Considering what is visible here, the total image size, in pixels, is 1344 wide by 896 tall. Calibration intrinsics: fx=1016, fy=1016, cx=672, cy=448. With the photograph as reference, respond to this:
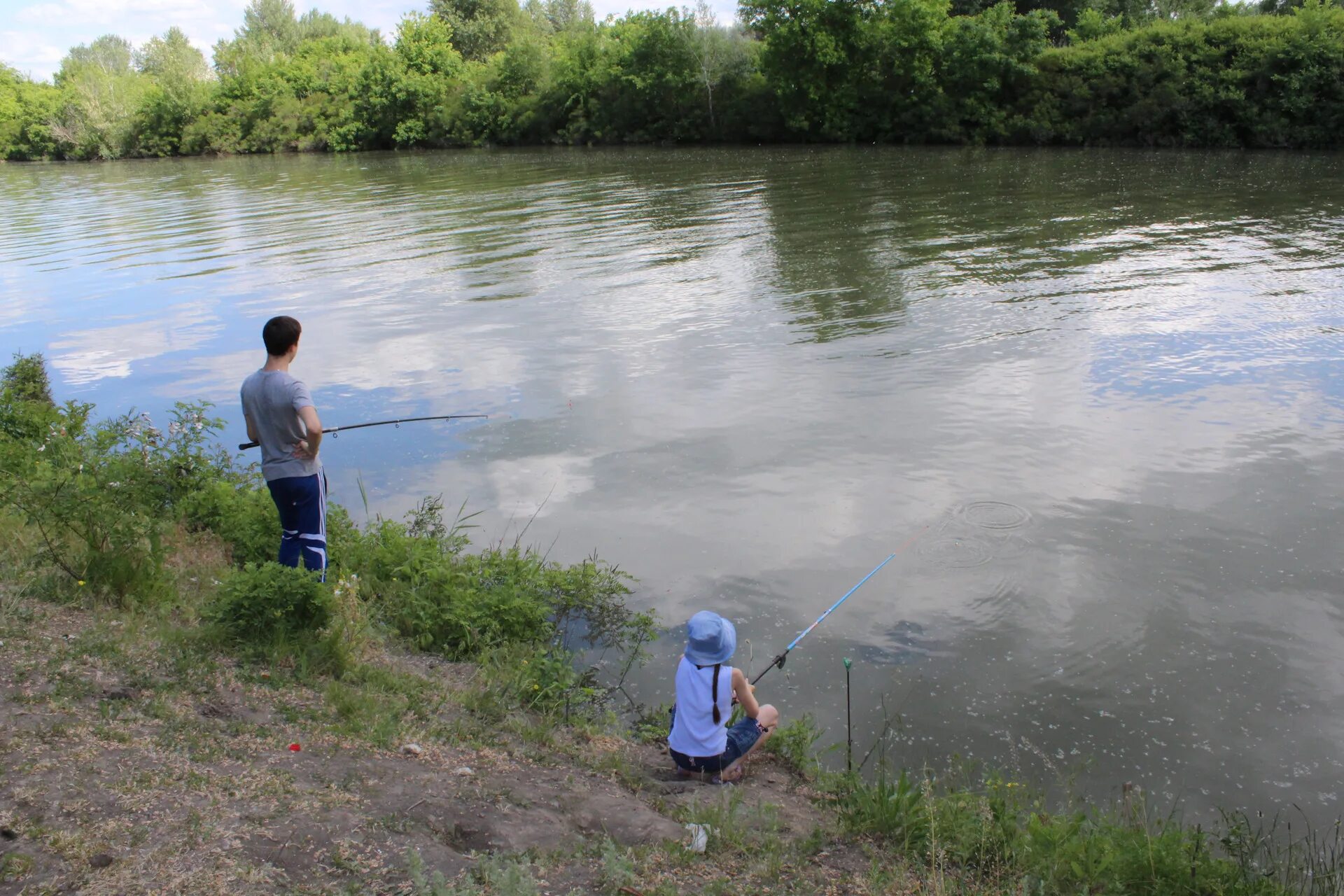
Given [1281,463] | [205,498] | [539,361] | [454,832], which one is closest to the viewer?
[454,832]

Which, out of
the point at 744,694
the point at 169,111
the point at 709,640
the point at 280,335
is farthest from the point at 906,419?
the point at 169,111

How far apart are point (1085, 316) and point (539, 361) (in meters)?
7.22

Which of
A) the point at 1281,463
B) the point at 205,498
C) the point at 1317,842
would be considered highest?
the point at 205,498

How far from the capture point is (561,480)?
908cm

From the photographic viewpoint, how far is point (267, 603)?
5.41 meters

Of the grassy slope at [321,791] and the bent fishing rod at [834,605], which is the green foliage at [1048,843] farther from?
the bent fishing rod at [834,605]

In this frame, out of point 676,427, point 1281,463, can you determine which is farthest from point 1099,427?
point 676,427

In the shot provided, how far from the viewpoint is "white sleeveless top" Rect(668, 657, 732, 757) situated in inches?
196

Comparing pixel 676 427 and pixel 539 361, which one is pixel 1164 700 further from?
pixel 539 361

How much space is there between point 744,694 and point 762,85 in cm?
4808

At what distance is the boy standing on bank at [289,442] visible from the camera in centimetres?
569

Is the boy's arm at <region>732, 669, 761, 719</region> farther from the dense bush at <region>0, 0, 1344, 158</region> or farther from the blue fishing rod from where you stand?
the dense bush at <region>0, 0, 1344, 158</region>

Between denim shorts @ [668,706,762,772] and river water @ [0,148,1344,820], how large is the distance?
688 mm

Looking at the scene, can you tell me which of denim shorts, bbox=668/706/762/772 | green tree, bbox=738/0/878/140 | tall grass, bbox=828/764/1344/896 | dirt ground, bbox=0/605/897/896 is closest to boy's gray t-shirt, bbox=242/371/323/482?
dirt ground, bbox=0/605/897/896
